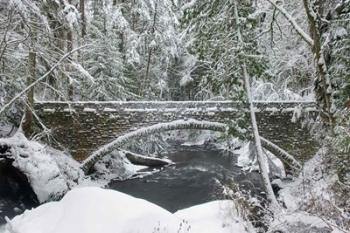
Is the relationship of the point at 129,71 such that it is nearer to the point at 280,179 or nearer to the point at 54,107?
the point at 54,107

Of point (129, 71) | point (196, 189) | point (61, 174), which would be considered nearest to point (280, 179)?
point (196, 189)

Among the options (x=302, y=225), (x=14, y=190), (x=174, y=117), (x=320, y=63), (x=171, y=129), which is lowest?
(x=14, y=190)

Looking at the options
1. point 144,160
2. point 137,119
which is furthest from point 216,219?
point 144,160

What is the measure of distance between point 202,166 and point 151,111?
5.05 m

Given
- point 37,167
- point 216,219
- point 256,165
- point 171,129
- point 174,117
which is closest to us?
point 216,219

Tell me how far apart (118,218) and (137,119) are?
8.77 m

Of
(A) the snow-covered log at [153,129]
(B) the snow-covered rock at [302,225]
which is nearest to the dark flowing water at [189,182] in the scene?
(A) the snow-covered log at [153,129]

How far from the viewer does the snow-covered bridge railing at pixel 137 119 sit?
14.1 metres

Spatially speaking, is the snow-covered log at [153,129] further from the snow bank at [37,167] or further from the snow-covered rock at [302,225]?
the snow-covered rock at [302,225]

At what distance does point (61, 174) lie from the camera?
11.6 metres

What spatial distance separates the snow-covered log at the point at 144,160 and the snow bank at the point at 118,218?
11.8 m

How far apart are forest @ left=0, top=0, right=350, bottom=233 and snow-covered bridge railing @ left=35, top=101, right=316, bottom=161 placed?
4cm

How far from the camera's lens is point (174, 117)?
1433 cm

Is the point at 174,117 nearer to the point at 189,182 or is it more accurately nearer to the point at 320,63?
the point at 189,182
